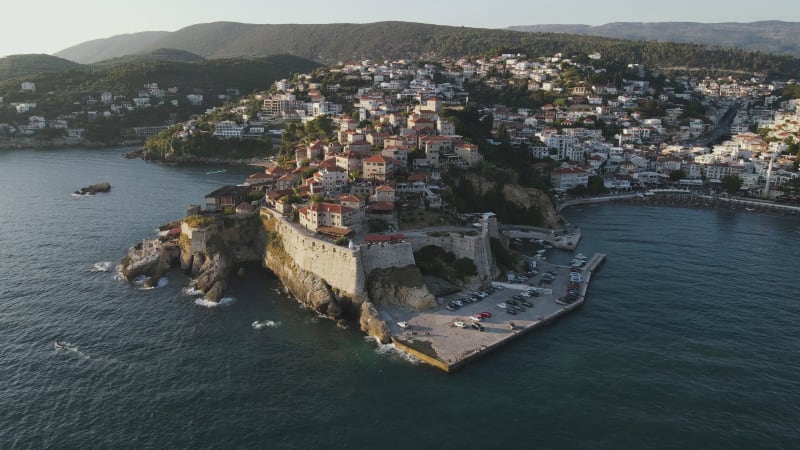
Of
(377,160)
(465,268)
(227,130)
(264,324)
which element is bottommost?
(264,324)

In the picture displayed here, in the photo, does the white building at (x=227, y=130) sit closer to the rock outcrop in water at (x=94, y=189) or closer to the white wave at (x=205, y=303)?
the rock outcrop in water at (x=94, y=189)

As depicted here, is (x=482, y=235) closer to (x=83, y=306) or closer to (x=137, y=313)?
(x=137, y=313)

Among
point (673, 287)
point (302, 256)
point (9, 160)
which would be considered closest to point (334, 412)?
point (302, 256)

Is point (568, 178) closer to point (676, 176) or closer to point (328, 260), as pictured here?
point (676, 176)

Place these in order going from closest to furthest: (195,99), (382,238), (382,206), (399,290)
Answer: (399,290)
(382,238)
(382,206)
(195,99)

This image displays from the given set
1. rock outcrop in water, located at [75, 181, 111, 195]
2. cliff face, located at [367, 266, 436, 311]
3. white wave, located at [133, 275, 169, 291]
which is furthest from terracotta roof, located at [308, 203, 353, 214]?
rock outcrop in water, located at [75, 181, 111, 195]

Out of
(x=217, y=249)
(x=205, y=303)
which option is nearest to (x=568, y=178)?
→ (x=217, y=249)
